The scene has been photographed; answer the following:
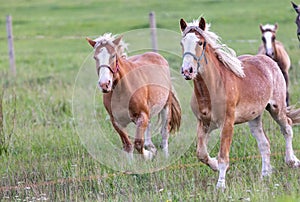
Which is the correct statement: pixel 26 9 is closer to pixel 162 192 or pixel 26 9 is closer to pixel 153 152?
pixel 153 152

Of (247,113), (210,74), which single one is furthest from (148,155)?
(210,74)

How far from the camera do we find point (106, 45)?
8688 millimetres

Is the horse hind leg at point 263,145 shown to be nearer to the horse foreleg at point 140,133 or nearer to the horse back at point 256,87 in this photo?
the horse back at point 256,87

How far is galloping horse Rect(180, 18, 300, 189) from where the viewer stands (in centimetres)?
767

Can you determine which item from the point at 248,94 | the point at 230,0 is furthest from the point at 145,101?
the point at 230,0

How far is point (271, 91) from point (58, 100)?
617cm

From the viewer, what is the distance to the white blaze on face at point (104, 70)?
8.34 m

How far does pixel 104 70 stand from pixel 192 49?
4.58ft

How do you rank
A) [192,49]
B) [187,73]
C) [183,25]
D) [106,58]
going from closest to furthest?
[187,73] < [192,49] < [183,25] < [106,58]

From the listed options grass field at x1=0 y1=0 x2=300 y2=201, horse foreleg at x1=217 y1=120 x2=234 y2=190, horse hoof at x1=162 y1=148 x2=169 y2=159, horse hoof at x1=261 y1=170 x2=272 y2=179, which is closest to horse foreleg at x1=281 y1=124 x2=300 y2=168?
grass field at x1=0 y1=0 x2=300 y2=201

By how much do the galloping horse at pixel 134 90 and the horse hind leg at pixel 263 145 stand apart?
1.39m

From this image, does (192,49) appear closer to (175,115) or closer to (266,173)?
(266,173)

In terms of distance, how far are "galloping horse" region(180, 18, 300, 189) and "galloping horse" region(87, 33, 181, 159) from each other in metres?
1.17

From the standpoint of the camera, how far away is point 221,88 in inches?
313
